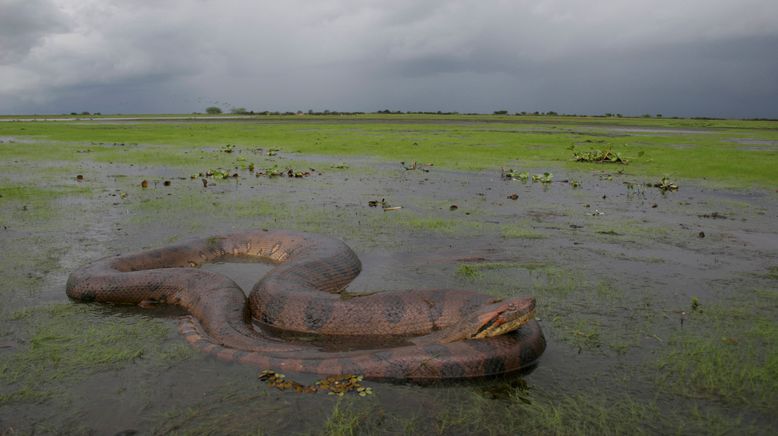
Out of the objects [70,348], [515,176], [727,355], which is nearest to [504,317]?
[727,355]

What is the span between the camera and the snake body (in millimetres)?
4848

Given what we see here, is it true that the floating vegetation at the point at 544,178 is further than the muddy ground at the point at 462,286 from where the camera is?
Yes

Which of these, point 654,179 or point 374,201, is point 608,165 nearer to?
point 654,179

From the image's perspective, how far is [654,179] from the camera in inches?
689

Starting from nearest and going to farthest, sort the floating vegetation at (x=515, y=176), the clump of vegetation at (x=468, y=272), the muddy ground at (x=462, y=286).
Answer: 1. the muddy ground at (x=462, y=286)
2. the clump of vegetation at (x=468, y=272)
3. the floating vegetation at (x=515, y=176)

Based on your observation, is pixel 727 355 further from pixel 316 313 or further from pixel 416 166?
pixel 416 166

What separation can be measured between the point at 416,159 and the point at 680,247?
1568cm

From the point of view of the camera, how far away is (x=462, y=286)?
23.7 feet

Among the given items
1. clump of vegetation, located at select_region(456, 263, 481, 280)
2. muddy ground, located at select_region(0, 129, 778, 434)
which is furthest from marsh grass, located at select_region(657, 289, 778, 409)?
clump of vegetation, located at select_region(456, 263, 481, 280)

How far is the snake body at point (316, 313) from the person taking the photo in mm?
4848

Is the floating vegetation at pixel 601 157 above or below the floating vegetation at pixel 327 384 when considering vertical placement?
above

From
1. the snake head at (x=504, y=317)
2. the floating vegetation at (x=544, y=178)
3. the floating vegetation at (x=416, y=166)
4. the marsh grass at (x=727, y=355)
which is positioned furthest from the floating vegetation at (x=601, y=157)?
the snake head at (x=504, y=317)

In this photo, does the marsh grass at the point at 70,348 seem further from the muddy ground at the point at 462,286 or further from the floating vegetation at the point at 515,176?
the floating vegetation at the point at 515,176

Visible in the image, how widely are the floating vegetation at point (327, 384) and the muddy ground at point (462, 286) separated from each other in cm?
9
